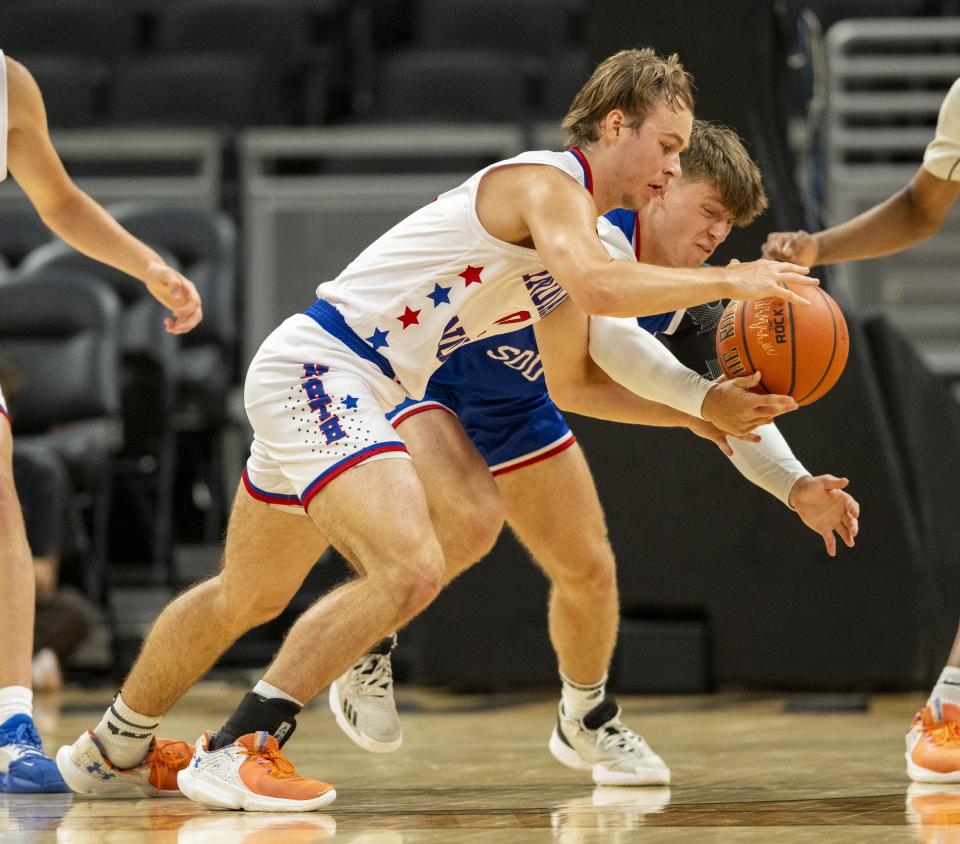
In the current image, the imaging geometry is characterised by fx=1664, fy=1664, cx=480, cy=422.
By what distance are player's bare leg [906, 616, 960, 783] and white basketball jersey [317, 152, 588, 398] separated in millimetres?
1364

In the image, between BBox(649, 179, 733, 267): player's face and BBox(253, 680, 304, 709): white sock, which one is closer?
BBox(253, 680, 304, 709): white sock

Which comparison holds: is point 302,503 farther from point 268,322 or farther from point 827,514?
point 268,322

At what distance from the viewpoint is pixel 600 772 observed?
4.05 metres

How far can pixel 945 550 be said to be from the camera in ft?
21.1

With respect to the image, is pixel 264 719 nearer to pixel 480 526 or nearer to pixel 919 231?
pixel 480 526

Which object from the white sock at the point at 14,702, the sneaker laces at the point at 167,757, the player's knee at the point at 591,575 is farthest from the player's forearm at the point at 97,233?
the player's knee at the point at 591,575

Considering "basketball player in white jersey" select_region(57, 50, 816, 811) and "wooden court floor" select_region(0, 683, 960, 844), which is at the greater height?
"basketball player in white jersey" select_region(57, 50, 816, 811)

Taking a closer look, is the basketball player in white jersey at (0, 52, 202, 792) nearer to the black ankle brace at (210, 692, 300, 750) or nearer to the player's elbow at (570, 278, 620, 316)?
the black ankle brace at (210, 692, 300, 750)

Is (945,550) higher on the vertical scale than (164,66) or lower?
lower

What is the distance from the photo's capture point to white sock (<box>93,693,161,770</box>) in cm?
376

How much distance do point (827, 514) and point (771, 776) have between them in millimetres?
749

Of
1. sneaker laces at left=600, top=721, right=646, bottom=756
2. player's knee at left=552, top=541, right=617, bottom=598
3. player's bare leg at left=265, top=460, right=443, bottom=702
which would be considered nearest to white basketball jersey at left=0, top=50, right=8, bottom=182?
player's bare leg at left=265, top=460, right=443, bottom=702

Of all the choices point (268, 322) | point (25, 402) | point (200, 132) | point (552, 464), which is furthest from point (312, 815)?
point (200, 132)

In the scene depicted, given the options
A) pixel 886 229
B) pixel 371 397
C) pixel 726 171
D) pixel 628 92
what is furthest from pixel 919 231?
pixel 371 397
